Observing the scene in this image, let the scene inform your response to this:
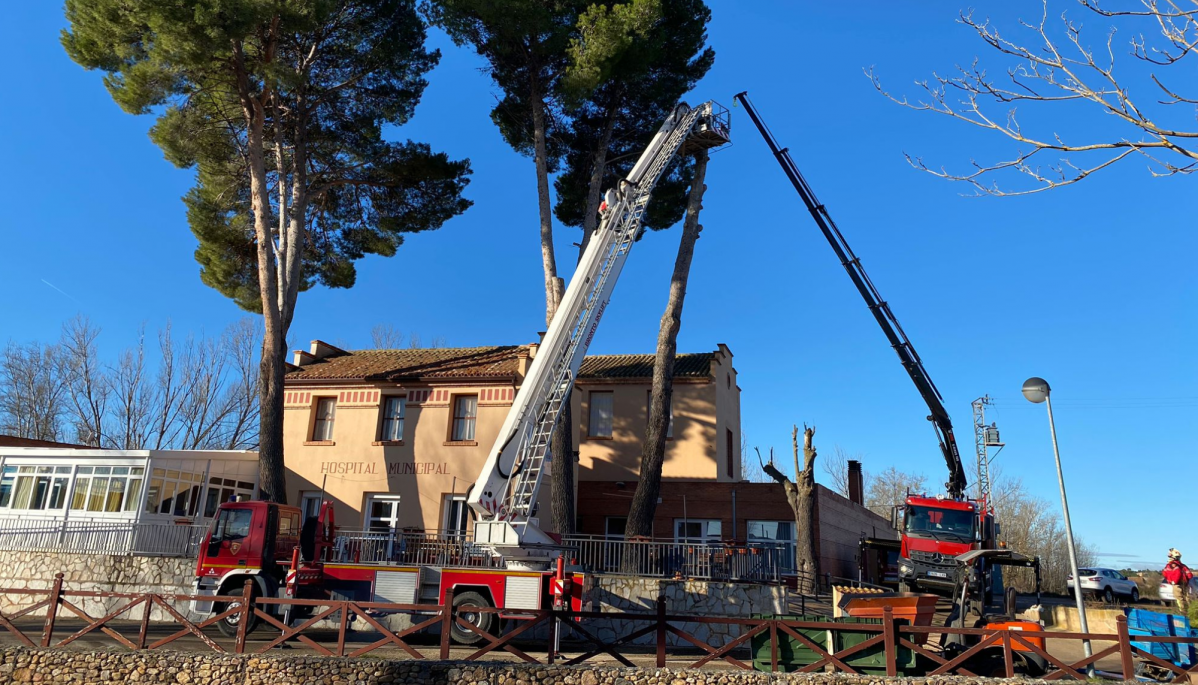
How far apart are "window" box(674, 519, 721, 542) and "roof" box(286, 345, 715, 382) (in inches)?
186

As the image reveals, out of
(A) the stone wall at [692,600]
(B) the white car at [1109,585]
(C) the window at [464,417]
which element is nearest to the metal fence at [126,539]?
(C) the window at [464,417]

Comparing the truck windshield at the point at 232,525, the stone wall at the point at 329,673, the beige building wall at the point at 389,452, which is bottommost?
the stone wall at the point at 329,673

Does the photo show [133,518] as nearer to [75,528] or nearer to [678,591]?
[75,528]

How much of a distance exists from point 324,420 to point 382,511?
3.94m

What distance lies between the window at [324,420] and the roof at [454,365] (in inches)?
34.3

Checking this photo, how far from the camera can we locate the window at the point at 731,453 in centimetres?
2655

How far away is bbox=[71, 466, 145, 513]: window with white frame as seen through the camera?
70.0 feet

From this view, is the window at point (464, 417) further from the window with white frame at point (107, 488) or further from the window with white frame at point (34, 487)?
the window with white frame at point (34, 487)

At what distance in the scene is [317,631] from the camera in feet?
50.7

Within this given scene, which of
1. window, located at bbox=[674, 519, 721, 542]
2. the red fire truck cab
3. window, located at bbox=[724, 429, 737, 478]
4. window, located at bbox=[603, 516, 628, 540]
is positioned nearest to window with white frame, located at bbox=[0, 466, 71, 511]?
the red fire truck cab

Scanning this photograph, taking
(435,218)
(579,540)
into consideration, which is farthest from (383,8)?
(579,540)

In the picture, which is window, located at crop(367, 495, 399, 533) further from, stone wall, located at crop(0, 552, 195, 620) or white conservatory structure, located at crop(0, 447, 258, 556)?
stone wall, located at crop(0, 552, 195, 620)

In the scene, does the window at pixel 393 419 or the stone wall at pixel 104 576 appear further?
the window at pixel 393 419

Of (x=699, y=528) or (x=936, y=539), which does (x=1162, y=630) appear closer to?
(x=936, y=539)
